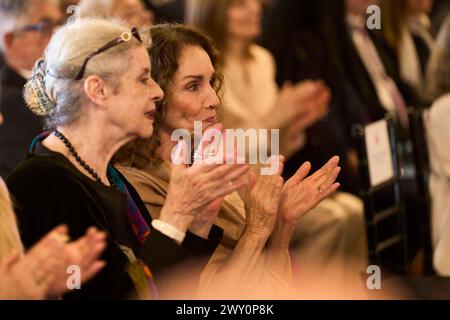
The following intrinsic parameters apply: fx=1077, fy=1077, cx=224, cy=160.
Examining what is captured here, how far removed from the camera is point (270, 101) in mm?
3961

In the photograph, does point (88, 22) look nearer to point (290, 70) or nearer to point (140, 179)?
point (140, 179)

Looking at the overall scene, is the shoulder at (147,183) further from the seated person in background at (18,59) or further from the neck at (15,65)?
the neck at (15,65)

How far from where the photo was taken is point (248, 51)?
13.0ft

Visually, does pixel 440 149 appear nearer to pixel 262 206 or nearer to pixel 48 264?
pixel 262 206

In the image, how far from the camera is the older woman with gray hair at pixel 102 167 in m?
1.96

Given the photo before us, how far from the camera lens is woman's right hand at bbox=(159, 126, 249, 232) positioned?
196 centimetres

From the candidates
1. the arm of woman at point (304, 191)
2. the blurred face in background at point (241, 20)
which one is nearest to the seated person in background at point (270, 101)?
the blurred face in background at point (241, 20)

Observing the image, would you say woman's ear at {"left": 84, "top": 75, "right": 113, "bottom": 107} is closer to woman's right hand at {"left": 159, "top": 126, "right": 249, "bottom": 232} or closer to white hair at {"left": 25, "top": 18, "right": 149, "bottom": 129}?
white hair at {"left": 25, "top": 18, "right": 149, "bottom": 129}

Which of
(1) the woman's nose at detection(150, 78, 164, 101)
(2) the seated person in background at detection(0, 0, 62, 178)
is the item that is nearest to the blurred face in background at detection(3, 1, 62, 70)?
(2) the seated person in background at detection(0, 0, 62, 178)

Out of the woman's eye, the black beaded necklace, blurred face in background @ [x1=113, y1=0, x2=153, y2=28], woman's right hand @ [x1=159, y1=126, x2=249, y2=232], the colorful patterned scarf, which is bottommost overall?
the colorful patterned scarf

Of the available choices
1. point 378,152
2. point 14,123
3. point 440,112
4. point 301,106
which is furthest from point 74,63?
point 301,106

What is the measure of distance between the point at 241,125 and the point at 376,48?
1.24 m

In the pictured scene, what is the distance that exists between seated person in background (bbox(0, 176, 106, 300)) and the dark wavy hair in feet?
0.93
